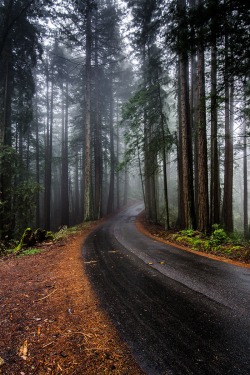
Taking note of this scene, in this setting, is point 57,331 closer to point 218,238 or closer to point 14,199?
point 218,238

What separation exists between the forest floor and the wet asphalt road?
17cm

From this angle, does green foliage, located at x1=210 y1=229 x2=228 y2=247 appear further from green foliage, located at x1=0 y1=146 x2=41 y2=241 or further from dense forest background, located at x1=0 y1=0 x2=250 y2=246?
green foliage, located at x1=0 y1=146 x2=41 y2=241

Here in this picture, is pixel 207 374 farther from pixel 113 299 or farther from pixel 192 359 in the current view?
pixel 113 299

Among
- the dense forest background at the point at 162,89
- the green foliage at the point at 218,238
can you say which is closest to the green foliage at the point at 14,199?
the dense forest background at the point at 162,89

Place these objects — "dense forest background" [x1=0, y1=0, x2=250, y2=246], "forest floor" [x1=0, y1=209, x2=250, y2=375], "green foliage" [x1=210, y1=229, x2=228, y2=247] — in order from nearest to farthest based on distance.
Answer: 1. "forest floor" [x1=0, y1=209, x2=250, y2=375]
2. "dense forest background" [x1=0, y1=0, x2=250, y2=246]
3. "green foliage" [x1=210, y1=229, x2=228, y2=247]

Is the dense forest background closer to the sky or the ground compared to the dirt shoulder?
closer to the sky

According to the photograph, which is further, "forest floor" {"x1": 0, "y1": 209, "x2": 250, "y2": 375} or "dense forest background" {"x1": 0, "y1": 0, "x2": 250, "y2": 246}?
"dense forest background" {"x1": 0, "y1": 0, "x2": 250, "y2": 246}

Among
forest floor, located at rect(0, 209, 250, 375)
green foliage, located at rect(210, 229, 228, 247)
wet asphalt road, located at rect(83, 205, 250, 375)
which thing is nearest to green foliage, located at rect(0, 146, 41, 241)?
forest floor, located at rect(0, 209, 250, 375)

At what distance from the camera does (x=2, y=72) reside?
10.5 metres

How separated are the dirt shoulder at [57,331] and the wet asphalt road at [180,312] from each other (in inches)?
6.7

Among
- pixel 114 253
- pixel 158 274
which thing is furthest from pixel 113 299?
pixel 114 253

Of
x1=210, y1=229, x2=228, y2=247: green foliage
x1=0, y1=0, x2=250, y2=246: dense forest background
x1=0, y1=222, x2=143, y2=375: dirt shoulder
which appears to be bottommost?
x1=210, y1=229, x2=228, y2=247: green foliage

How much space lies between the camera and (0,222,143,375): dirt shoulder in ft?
4.58

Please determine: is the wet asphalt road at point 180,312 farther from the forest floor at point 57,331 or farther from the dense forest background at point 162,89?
the dense forest background at point 162,89
